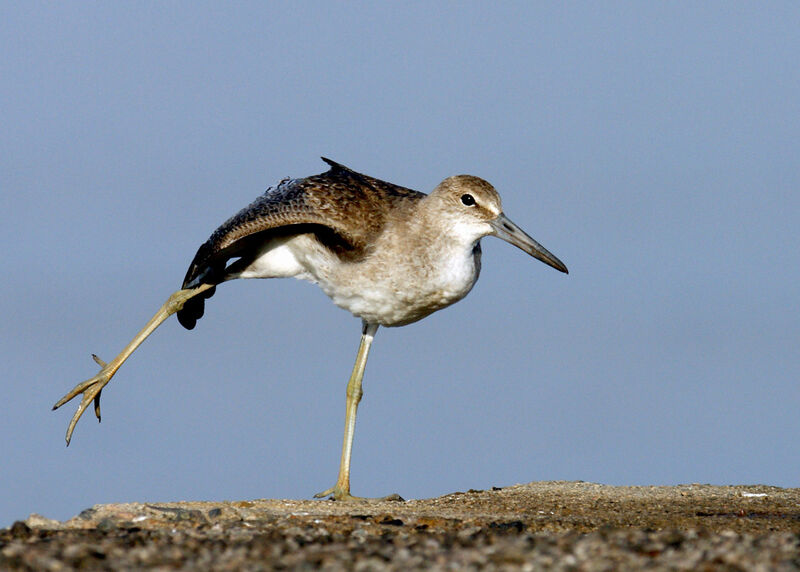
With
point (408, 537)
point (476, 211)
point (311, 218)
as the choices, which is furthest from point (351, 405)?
point (408, 537)

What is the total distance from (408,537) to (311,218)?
5286 mm

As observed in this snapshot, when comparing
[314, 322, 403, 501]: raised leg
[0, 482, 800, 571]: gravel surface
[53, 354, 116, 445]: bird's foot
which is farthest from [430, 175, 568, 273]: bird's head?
[53, 354, 116, 445]: bird's foot

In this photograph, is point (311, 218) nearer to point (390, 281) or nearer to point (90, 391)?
point (390, 281)

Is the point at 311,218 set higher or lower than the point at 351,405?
higher

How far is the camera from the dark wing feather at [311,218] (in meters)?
12.7

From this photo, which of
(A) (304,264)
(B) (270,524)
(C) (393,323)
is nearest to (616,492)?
(C) (393,323)

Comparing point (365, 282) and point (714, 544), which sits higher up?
point (365, 282)

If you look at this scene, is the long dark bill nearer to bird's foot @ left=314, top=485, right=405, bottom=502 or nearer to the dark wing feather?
the dark wing feather

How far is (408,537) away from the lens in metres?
8.19

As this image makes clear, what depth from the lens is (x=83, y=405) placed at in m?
13.9

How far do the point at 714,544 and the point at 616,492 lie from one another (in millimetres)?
6436

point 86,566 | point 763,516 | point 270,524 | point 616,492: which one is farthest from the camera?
point 616,492

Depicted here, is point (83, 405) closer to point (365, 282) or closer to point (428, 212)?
point (365, 282)

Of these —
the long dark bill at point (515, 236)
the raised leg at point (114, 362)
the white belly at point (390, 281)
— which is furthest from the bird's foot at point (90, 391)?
the long dark bill at point (515, 236)
